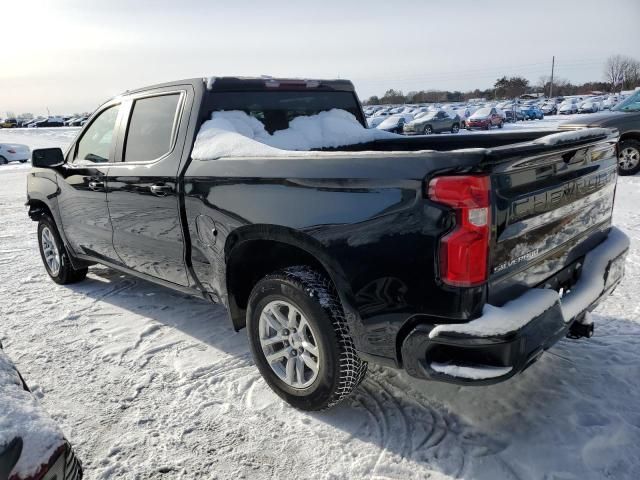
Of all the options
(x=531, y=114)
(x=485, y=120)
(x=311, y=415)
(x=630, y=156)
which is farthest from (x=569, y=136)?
(x=531, y=114)

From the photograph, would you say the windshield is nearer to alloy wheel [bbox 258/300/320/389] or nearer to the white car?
alloy wheel [bbox 258/300/320/389]

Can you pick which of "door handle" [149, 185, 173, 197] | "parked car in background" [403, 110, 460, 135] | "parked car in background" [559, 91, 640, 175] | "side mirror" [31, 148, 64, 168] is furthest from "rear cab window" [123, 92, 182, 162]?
"parked car in background" [403, 110, 460, 135]

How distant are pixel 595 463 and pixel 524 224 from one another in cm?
117

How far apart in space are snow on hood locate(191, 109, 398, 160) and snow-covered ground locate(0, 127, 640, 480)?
1454 millimetres

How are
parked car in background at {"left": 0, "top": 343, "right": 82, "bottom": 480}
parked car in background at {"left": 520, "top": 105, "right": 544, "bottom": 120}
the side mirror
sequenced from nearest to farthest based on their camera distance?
parked car in background at {"left": 0, "top": 343, "right": 82, "bottom": 480} → the side mirror → parked car in background at {"left": 520, "top": 105, "right": 544, "bottom": 120}

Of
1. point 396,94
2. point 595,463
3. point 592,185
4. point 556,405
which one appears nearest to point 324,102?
point 592,185

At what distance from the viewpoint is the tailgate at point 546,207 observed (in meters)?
2.20

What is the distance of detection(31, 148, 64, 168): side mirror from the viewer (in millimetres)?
4688

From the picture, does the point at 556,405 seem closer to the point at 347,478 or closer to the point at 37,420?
the point at 347,478

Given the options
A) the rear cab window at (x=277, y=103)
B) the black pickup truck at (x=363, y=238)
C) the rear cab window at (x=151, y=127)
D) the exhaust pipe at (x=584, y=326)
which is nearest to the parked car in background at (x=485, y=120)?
the rear cab window at (x=277, y=103)

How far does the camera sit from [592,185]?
2896 millimetres

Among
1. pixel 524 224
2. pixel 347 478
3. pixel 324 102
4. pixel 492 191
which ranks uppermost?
pixel 324 102

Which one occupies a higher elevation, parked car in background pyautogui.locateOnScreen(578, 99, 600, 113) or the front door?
the front door

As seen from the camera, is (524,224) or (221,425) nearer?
(524,224)
